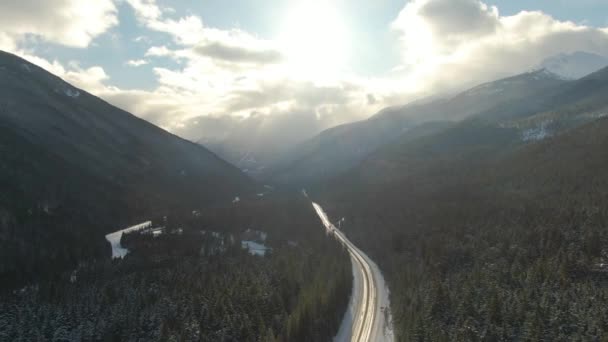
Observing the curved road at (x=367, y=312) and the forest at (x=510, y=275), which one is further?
the curved road at (x=367, y=312)

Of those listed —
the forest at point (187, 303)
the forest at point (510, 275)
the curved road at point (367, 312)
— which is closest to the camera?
the forest at point (510, 275)

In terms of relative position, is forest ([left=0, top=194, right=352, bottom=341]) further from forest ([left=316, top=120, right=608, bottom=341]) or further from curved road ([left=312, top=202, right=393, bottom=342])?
forest ([left=316, top=120, right=608, bottom=341])

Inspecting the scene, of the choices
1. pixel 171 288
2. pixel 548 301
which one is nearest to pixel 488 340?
pixel 548 301

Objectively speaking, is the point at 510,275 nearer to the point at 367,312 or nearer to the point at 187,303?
the point at 367,312

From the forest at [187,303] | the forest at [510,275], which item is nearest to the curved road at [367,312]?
the forest at [187,303]

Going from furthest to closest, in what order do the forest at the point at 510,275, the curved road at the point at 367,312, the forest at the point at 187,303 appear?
the curved road at the point at 367,312 → the forest at the point at 187,303 → the forest at the point at 510,275

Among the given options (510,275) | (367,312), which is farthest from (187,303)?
(510,275)

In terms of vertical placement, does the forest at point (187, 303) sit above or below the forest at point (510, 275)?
above

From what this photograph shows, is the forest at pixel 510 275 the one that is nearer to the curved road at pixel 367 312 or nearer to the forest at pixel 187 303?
the curved road at pixel 367 312
